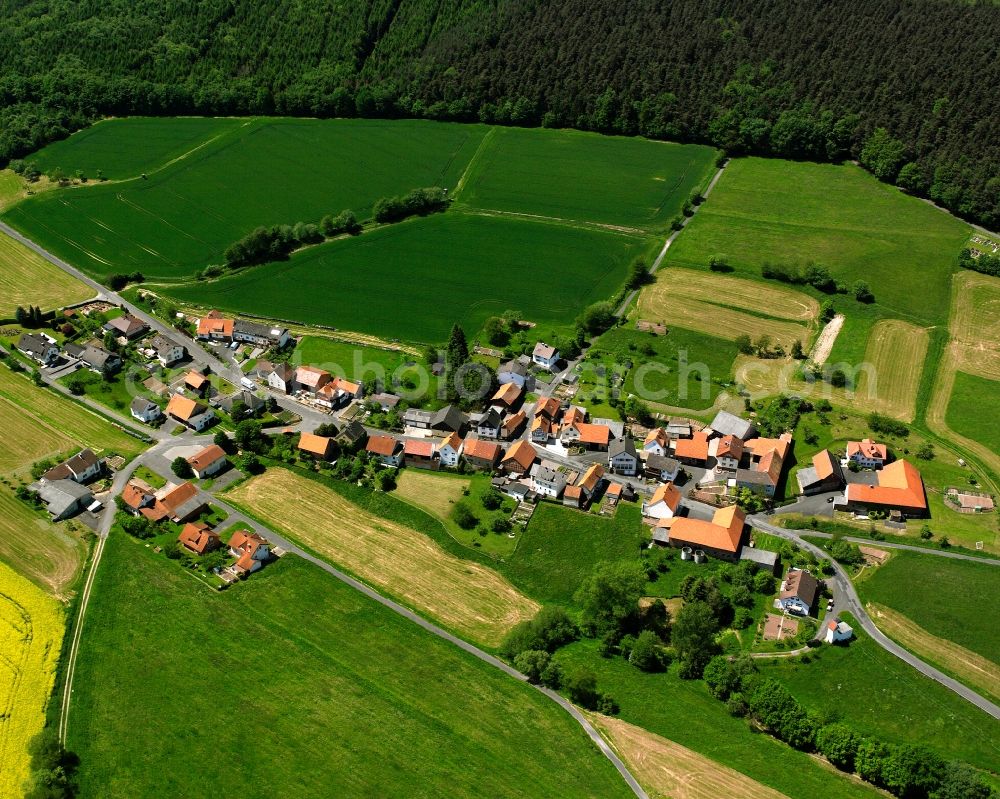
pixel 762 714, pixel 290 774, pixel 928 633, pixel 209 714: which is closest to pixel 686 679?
pixel 762 714

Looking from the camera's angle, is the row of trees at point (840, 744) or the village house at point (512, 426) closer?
the row of trees at point (840, 744)

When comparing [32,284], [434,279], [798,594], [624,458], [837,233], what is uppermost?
[837,233]

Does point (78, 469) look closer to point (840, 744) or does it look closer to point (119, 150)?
point (840, 744)

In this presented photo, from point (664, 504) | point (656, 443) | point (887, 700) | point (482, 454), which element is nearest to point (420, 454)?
point (482, 454)

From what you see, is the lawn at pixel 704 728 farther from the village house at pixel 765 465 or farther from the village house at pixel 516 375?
the village house at pixel 516 375

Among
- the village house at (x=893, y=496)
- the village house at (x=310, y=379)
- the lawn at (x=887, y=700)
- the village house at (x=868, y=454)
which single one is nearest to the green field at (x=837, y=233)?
the village house at (x=868, y=454)

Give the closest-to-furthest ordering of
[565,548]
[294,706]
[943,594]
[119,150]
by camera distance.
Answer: [294,706] < [943,594] < [565,548] < [119,150]
